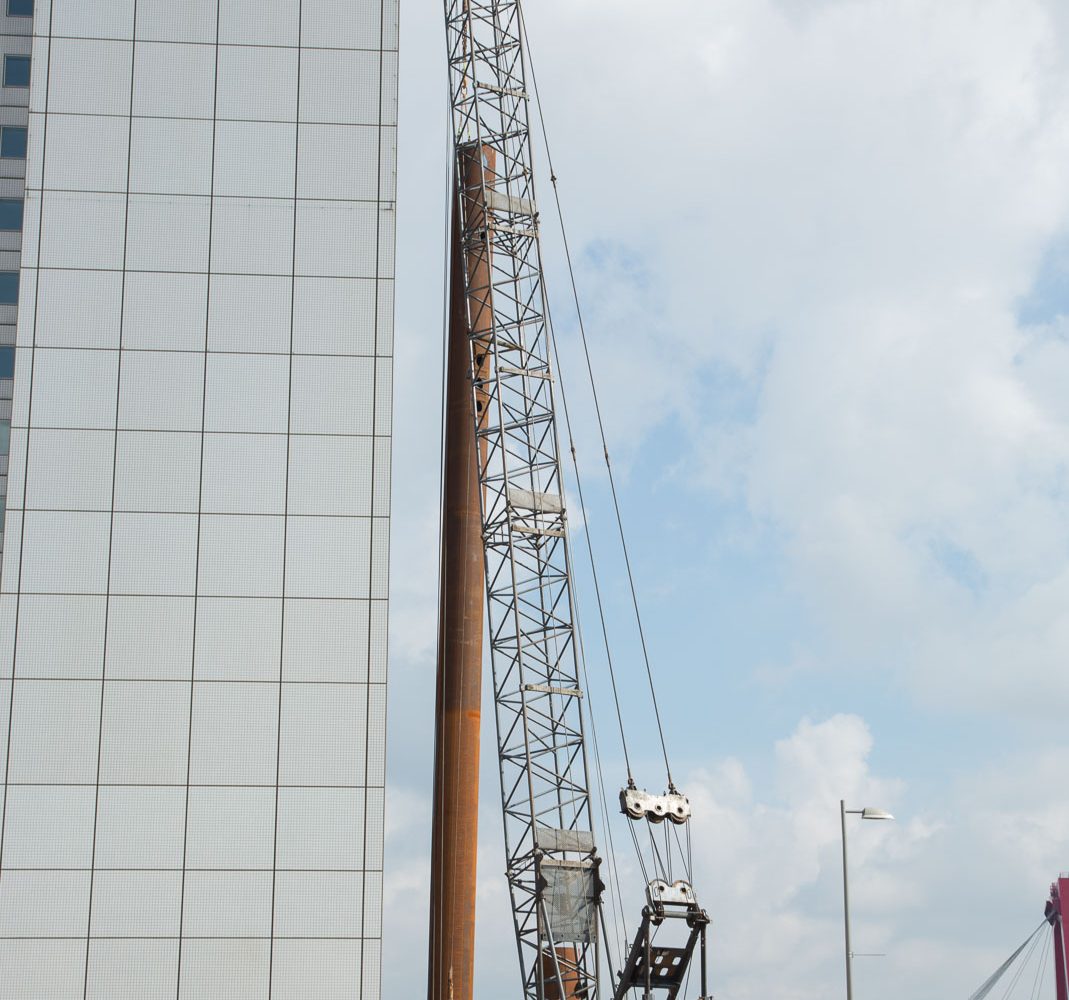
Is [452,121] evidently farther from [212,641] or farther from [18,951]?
[18,951]

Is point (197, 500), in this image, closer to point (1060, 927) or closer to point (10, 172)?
point (10, 172)

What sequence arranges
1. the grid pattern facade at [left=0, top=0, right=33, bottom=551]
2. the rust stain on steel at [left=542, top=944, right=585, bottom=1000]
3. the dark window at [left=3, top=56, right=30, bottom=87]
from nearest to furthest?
the grid pattern facade at [left=0, top=0, right=33, bottom=551] < the dark window at [left=3, top=56, right=30, bottom=87] < the rust stain on steel at [left=542, top=944, right=585, bottom=1000]

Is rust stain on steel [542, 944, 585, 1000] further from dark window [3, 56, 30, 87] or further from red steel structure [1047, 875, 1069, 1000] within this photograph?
red steel structure [1047, 875, 1069, 1000]

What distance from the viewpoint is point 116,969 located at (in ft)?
135

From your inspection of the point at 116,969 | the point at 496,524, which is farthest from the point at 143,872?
the point at 496,524

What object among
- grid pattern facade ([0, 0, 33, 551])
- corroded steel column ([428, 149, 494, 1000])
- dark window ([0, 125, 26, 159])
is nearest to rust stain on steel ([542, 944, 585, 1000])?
corroded steel column ([428, 149, 494, 1000])

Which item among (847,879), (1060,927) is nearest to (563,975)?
(847,879)

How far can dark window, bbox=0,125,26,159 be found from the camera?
5003cm

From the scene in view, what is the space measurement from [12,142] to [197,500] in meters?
14.4

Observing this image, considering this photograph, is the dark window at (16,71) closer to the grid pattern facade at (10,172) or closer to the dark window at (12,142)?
the grid pattern facade at (10,172)

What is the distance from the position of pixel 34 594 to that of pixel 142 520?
11.7ft

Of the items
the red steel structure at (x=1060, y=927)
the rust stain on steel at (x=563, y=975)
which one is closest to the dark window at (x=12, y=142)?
the rust stain on steel at (x=563, y=975)

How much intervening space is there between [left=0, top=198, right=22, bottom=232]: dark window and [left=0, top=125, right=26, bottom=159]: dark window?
1485 millimetres

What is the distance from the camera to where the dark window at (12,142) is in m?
50.0
